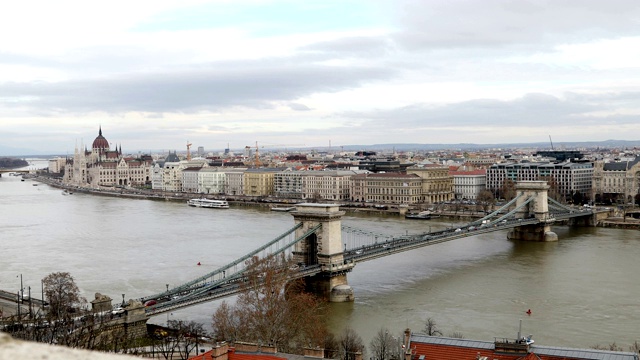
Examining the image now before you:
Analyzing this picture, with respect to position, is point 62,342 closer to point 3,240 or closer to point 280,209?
point 3,240

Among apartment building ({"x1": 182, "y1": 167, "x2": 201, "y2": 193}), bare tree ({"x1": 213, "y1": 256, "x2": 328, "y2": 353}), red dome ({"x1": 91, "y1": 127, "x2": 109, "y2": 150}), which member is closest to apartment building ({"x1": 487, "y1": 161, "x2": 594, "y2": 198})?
apartment building ({"x1": 182, "y1": 167, "x2": 201, "y2": 193})

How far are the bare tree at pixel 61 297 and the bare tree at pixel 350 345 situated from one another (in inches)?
196

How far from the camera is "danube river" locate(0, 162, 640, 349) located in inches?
621

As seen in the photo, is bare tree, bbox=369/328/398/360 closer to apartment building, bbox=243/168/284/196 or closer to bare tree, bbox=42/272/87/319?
bare tree, bbox=42/272/87/319

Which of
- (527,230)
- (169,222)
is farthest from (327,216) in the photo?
(169,222)

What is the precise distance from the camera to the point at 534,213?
1286 inches

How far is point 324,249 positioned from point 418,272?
426cm

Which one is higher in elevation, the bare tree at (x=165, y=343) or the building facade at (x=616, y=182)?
the building facade at (x=616, y=182)

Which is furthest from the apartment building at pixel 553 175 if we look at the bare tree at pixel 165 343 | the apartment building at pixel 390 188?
the bare tree at pixel 165 343

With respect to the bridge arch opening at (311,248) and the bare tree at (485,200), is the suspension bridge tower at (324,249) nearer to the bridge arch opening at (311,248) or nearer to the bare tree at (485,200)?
the bridge arch opening at (311,248)

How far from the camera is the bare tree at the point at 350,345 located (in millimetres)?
12357

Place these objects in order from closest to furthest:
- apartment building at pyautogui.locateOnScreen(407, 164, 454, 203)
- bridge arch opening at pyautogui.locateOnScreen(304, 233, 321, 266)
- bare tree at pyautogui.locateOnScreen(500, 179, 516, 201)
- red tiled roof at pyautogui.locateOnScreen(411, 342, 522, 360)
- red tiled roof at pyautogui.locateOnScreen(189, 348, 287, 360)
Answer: red tiled roof at pyautogui.locateOnScreen(189, 348, 287, 360) → red tiled roof at pyautogui.locateOnScreen(411, 342, 522, 360) → bridge arch opening at pyautogui.locateOnScreen(304, 233, 321, 266) → bare tree at pyautogui.locateOnScreen(500, 179, 516, 201) → apartment building at pyautogui.locateOnScreen(407, 164, 454, 203)

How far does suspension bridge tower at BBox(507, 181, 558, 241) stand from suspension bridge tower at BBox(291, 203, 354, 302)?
48.7 feet

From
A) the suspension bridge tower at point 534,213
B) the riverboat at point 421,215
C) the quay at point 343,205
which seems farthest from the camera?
the riverboat at point 421,215
